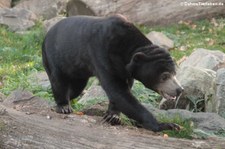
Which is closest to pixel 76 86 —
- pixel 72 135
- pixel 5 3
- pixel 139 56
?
pixel 139 56

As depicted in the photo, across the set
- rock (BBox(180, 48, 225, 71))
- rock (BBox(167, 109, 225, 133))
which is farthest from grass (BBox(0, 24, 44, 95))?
rock (BBox(167, 109, 225, 133))

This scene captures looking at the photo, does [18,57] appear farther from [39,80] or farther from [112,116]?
[112,116]

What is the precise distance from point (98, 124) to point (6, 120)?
778 millimetres

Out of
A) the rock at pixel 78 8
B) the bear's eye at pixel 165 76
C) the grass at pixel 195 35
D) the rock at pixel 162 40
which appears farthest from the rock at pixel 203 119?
the rock at pixel 78 8

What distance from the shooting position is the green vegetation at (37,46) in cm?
803

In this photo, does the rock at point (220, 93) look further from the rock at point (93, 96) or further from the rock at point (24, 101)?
the rock at point (24, 101)

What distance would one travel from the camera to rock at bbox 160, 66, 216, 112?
6.83 m

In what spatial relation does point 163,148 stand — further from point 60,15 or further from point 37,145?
point 60,15

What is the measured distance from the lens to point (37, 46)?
11.1 m

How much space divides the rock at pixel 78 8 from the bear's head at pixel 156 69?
7.50 meters

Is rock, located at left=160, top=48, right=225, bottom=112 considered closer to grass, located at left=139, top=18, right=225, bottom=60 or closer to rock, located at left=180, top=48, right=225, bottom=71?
rock, located at left=180, top=48, right=225, bottom=71

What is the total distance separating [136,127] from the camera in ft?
16.8

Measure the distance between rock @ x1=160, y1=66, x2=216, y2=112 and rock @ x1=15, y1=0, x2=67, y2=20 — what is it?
7238mm

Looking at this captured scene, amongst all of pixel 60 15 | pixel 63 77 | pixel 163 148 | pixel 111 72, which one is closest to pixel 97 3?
pixel 60 15
